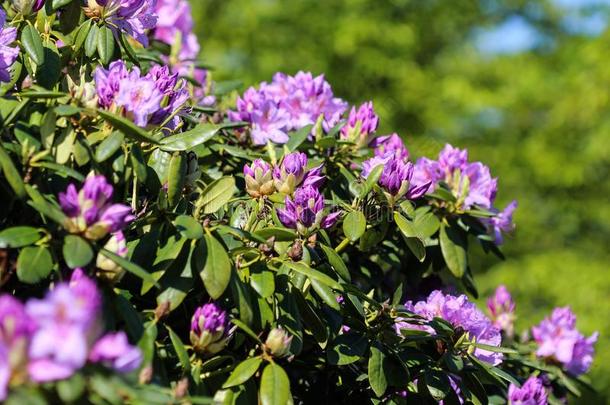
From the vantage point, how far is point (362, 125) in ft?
7.47

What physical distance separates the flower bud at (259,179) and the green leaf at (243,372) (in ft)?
1.46

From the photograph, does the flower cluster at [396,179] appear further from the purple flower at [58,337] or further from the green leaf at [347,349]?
the purple flower at [58,337]

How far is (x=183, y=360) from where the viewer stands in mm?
1499

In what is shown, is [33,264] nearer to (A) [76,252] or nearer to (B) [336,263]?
(A) [76,252]

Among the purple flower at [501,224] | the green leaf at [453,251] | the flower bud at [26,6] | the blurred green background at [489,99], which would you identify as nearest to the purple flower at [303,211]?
the green leaf at [453,251]

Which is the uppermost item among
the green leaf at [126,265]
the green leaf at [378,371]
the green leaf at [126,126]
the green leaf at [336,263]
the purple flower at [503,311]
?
the green leaf at [126,126]

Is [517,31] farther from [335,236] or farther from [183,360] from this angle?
[183,360]

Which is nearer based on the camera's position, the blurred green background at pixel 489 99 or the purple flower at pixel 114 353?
the purple flower at pixel 114 353

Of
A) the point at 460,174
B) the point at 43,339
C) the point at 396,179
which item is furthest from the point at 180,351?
the point at 460,174

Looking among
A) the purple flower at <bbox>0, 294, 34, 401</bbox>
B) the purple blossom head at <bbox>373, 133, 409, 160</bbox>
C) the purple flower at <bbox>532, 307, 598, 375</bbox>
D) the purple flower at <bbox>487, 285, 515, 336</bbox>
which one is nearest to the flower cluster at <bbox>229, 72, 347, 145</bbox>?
the purple blossom head at <bbox>373, 133, 409, 160</bbox>

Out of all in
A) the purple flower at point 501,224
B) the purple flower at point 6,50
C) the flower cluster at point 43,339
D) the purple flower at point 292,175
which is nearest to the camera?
the flower cluster at point 43,339

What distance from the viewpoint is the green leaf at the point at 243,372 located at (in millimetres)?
1556

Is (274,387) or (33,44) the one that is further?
(33,44)

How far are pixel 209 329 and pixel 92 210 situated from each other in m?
0.36
